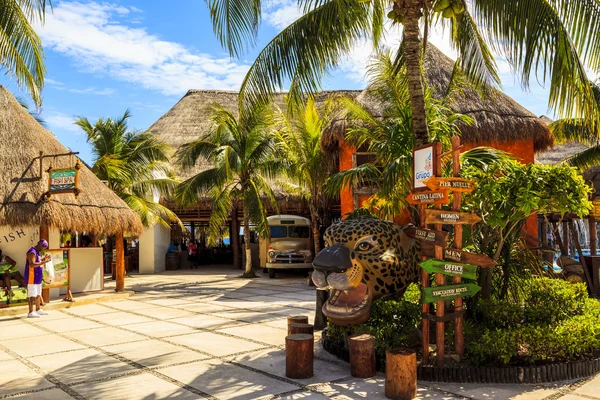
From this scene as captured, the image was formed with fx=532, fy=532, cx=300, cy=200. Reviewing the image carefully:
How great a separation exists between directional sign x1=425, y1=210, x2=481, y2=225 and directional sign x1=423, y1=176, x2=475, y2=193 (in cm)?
24

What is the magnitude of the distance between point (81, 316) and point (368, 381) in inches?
263

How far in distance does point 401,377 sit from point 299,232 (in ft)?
43.7

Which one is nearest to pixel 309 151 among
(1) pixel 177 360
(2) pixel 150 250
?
(2) pixel 150 250

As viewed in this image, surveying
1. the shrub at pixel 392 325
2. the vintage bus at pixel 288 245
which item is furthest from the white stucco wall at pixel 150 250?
the shrub at pixel 392 325

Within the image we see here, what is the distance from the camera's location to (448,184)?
5125 mm

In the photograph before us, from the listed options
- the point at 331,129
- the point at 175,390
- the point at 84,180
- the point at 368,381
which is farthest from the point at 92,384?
the point at 331,129

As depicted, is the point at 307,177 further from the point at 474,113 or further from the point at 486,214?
the point at 486,214

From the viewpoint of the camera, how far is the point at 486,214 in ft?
20.2

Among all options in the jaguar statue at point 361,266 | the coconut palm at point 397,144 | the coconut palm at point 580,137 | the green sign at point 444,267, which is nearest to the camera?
the green sign at point 444,267

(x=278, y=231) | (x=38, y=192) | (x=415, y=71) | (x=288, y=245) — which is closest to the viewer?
(x=415, y=71)

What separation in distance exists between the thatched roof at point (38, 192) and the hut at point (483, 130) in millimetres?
5639

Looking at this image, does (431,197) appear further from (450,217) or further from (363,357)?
(363,357)

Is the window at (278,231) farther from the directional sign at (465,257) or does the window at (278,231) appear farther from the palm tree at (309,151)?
the directional sign at (465,257)

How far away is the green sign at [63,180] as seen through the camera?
10523 millimetres
